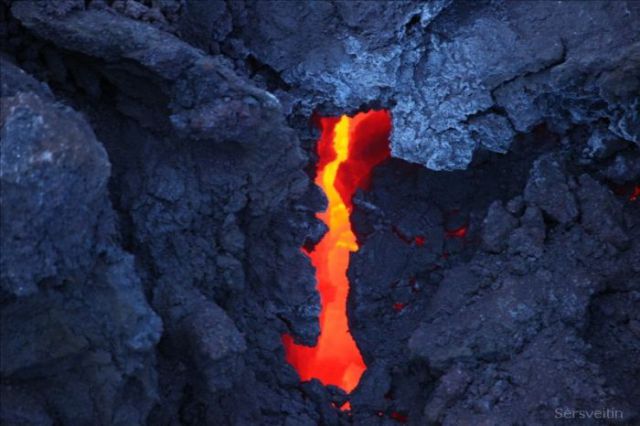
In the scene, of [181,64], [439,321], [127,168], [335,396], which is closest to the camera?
[181,64]

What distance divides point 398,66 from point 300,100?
62 centimetres

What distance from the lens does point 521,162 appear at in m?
4.05

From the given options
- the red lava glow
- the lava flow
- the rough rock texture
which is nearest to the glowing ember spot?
the rough rock texture

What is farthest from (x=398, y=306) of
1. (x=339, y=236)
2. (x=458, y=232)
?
(x=339, y=236)

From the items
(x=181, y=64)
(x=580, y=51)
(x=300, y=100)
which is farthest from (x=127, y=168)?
(x=580, y=51)

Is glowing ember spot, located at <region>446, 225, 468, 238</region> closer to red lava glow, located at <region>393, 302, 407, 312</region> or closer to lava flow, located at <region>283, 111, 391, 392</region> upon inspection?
red lava glow, located at <region>393, 302, 407, 312</region>

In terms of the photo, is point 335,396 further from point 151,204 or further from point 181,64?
point 181,64

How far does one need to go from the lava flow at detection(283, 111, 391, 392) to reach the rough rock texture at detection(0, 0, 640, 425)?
0.33 meters

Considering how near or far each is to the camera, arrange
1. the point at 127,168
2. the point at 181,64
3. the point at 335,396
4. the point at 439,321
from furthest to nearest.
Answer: the point at 335,396
the point at 439,321
the point at 127,168
the point at 181,64

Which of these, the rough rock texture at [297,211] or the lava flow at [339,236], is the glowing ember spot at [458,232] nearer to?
the rough rock texture at [297,211]

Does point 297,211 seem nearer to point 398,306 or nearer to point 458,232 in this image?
point 398,306

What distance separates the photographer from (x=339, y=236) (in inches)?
194

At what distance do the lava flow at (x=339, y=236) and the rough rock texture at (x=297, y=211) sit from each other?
33 cm

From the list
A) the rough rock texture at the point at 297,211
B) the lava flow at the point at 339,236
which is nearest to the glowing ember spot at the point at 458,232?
the rough rock texture at the point at 297,211
